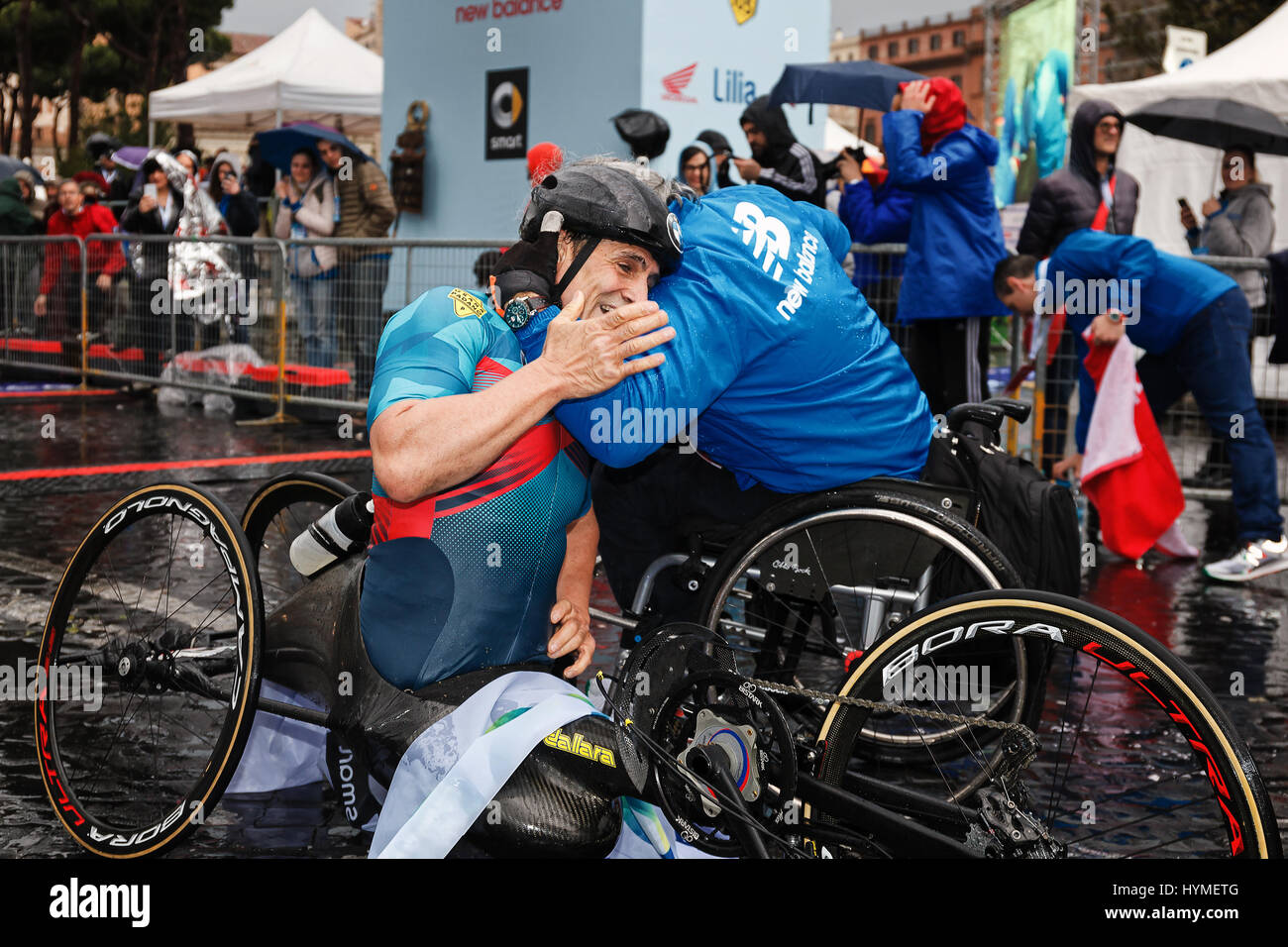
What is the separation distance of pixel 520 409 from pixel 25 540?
490cm

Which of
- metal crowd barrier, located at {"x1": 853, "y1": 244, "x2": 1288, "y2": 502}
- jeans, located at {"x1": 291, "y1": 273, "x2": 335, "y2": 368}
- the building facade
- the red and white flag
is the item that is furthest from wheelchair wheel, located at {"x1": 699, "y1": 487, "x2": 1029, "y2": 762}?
the building facade

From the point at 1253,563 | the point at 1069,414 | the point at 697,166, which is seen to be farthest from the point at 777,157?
the point at 1253,563

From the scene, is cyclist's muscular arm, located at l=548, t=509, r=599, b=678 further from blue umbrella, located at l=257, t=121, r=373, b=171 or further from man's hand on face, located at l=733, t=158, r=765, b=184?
blue umbrella, located at l=257, t=121, r=373, b=171

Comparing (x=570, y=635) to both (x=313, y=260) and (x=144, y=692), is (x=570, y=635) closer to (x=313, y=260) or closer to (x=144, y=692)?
(x=144, y=692)

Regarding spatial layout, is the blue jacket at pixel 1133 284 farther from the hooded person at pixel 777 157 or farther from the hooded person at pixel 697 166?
the hooded person at pixel 697 166

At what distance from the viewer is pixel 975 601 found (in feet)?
8.98

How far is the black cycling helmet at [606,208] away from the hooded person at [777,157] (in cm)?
652

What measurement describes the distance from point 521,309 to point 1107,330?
→ 4366 mm

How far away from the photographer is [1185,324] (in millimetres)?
6992

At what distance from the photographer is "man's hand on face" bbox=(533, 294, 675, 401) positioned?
2.90m

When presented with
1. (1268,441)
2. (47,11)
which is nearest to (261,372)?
(1268,441)

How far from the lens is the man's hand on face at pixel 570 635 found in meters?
3.18
